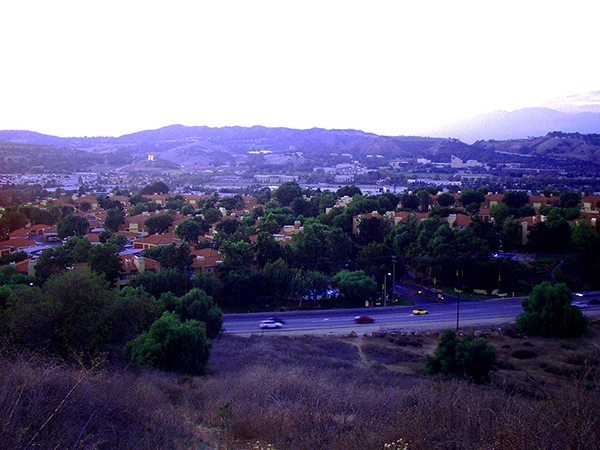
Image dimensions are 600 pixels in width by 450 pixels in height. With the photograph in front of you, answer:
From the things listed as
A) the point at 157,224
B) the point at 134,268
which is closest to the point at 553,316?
the point at 134,268

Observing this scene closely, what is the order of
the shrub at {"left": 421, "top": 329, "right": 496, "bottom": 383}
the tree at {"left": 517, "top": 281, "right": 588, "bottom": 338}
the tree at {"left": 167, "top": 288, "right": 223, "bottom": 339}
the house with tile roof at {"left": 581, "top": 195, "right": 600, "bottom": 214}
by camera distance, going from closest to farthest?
the shrub at {"left": 421, "top": 329, "right": 496, "bottom": 383}, the tree at {"left": 167, "top": 288, "right": 223, "bottom": 339}, the tree at {"left": 517, "top": 281, "right": 588, "bottom": 338}, the house with tile roof at {"left": 581, "top": 195, "right": 600, "bottom": 214}

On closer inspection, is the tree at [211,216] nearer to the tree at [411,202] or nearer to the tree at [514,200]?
the tree at [411,202]

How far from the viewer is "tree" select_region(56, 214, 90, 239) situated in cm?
1741

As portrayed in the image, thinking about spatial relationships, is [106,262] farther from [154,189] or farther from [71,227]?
[154,189]

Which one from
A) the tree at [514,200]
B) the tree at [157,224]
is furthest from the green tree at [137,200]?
the tree at [514,200]

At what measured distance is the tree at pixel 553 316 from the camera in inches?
372

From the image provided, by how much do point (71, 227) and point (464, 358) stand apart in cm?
1587

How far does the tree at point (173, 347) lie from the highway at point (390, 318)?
3.26 metres

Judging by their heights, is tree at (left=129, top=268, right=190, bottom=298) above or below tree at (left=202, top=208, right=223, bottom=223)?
below

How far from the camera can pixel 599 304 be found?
12203 millimetres

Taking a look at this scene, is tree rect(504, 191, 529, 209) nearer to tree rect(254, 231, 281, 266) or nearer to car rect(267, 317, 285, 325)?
tree rect(254, 231, 281, 266)

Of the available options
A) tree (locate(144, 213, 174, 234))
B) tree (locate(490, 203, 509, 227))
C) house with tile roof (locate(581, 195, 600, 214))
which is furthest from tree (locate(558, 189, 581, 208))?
tree (locate(144, 213, 174, 234))

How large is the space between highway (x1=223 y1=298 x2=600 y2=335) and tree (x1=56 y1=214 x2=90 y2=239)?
32.2ft

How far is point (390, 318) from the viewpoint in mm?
10820
